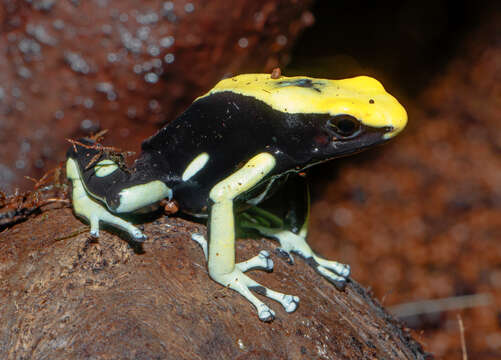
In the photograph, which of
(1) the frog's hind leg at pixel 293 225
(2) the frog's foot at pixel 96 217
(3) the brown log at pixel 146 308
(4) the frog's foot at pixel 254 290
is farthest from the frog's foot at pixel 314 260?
(2) the frog's foot at pixel 96 217

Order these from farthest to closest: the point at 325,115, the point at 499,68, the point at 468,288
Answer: the point at 499,68, the point at 468,288, the point at 325,115

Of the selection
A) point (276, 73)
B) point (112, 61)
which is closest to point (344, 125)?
point (276, 73)

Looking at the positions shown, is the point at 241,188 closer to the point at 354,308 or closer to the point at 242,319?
the point at 242,319

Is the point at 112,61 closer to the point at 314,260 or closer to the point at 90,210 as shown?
the point at 90,210

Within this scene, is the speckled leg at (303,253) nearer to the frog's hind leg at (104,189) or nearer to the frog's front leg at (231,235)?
the frog's front leg at (231,235)

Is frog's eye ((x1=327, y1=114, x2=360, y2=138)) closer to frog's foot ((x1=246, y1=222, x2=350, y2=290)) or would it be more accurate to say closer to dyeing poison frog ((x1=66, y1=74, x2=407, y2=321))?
dyeing poison frog ((x1=66, y1=74, x2=407, y2=321))

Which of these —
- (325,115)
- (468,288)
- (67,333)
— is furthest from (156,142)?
(468,288)

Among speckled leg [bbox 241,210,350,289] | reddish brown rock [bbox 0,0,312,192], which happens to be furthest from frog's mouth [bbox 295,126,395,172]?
reddish brown rock [bbox 0,0,312,192]
